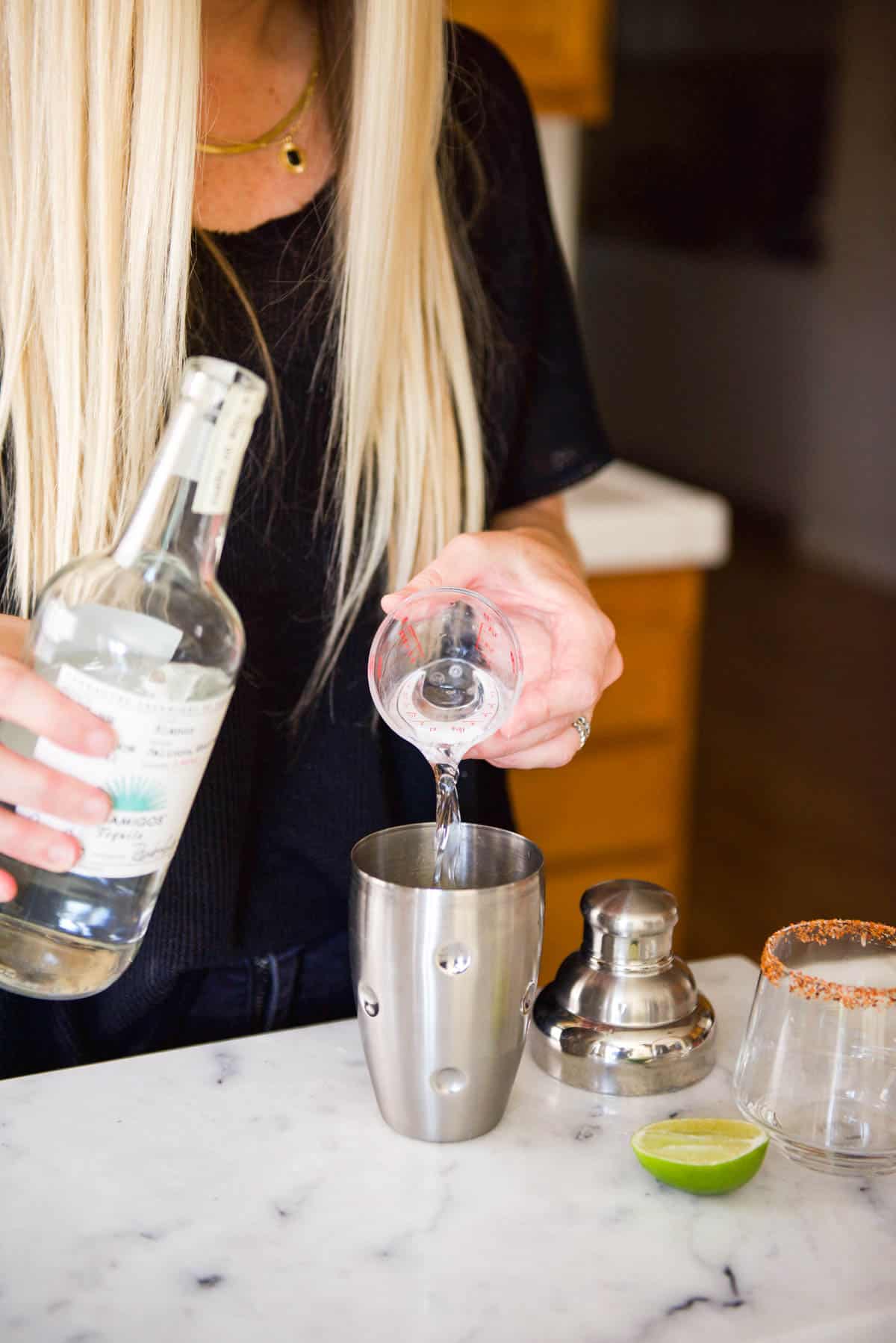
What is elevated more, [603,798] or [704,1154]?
[704,1154]

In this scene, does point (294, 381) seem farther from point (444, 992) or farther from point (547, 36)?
point (547, 36)

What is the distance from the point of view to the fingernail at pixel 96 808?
0.66 meters

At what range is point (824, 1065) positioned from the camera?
2.45 feet

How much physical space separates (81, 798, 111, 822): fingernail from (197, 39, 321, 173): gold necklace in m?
0.61

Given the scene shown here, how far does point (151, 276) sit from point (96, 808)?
0.41 meters

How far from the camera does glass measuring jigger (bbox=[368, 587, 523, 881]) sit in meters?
0.83

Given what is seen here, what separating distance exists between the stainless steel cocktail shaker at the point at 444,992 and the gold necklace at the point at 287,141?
0.57 m

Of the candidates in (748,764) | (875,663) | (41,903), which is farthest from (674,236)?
(41,903)

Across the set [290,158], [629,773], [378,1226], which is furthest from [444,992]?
[629,773]

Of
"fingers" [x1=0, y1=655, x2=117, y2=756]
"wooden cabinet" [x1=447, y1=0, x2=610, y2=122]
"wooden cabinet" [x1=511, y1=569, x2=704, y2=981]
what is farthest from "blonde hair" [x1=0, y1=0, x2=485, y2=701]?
"wooden cabinet" [x1=447, y1=0, x2=610, y2=122]

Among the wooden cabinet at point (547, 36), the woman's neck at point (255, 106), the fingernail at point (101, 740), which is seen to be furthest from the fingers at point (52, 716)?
the wooden cabinet at point (547, 36)

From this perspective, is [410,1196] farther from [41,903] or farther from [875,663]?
[875,663]

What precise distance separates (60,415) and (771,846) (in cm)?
271

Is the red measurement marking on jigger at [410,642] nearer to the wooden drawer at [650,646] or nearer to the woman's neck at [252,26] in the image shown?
the woman's neck at [252,26]
